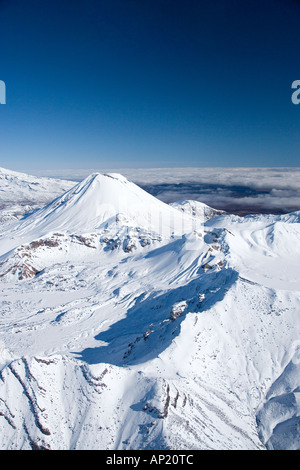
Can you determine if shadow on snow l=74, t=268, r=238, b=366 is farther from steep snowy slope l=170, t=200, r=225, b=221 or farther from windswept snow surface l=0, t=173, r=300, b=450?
steep snowy slope l=170, t=200, r=225, b=221

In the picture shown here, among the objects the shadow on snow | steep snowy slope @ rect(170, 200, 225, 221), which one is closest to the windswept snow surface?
the shadow on snow

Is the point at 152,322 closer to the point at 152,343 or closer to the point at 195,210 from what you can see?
the point at 152,343

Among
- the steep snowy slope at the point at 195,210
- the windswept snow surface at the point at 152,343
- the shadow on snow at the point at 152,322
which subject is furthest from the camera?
the steep snowy slope at the point at 195,210

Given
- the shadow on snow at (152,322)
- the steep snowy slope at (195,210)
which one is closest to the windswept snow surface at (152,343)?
the shadow on snow at (152,322)

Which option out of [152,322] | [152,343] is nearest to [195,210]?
[152,322]

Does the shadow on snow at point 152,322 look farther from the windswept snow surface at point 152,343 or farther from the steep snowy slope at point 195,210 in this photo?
the steep snowy slope at point 195,210

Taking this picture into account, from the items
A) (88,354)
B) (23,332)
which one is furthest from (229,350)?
(23,332)
